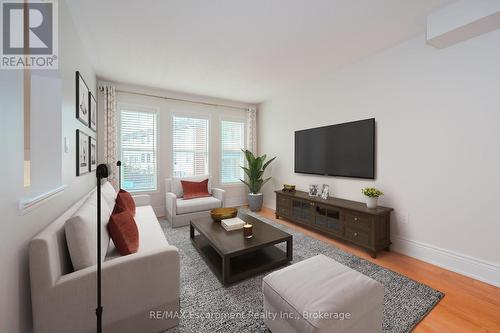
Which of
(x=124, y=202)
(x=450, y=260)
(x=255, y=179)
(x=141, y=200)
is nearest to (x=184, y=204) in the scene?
(x=141, y=200)

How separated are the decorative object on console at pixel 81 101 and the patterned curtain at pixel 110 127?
3.41 ft

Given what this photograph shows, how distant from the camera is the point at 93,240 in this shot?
1.37 m

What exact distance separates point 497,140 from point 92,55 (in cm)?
476

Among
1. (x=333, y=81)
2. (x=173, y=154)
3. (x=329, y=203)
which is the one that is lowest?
(x=329, y=203)

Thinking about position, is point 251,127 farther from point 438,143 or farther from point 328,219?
point 438,143

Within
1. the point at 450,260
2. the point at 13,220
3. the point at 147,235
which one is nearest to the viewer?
the point at 13,220

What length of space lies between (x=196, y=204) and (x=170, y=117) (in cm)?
196

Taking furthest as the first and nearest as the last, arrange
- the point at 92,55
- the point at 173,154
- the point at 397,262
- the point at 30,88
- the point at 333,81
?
the point at 173,154, the point at 333,81, the point at 92,55, the point at 397,262, the point at 30,88

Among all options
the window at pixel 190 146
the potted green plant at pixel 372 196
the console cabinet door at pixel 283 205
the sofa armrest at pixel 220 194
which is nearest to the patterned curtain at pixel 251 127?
the window at pixel 190 146

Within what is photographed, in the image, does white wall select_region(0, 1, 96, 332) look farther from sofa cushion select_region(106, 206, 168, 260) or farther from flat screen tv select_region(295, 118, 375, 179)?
flat screen tv select_region(295, 118, 375, 179)

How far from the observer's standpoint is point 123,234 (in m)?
1.61

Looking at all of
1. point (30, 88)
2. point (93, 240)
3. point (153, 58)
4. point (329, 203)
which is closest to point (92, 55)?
point (153, 58)

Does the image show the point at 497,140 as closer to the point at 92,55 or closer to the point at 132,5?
the point at 132,5

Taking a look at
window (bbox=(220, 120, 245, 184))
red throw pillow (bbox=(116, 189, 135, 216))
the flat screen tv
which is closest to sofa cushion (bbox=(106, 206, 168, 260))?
red throw pillow (bbox=(116, 189, 135, 216))
